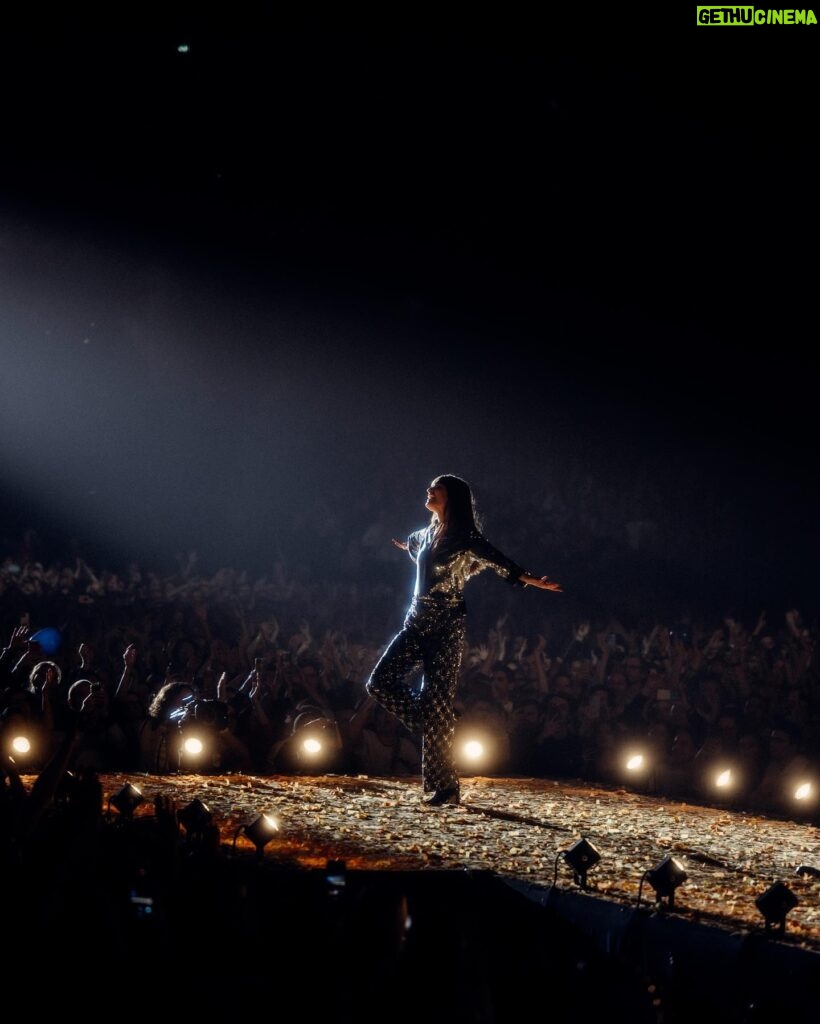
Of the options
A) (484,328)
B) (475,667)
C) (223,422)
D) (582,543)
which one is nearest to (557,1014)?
(475,667)

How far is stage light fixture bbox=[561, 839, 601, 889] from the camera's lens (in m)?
3.93

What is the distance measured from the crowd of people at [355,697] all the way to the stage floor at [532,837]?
59cm

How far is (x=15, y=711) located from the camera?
6.70 meters

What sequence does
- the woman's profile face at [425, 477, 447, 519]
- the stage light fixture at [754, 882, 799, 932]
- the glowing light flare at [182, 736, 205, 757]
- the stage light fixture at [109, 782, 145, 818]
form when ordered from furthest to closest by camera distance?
the glowing light flare at [182, 736, 205, 757], the woman's profile face at [425, 477, 447, 519], the stage light fixture at [109, 782, 145, 818], the stage light fixture at [754, 882, 799, 932]

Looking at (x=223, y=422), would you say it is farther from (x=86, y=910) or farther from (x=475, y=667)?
(x=86, y=910)

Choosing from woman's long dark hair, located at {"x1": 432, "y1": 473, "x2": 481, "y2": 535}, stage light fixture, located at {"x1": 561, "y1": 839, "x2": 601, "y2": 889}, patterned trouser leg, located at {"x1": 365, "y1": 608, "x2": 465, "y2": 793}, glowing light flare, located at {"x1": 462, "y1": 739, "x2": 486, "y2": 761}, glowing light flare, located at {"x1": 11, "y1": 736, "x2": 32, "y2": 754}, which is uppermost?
woman's long dark hair, located at {"x1": 432, "y1": 473, "x2": 481, "y2": 535}

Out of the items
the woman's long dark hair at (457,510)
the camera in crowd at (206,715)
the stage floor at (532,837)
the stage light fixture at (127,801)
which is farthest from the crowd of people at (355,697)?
the woman's long dark hair at (457,510)

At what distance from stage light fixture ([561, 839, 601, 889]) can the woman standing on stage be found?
2318 mm

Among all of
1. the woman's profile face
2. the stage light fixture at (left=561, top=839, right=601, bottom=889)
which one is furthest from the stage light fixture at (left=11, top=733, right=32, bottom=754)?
the stage light fixture at (left=561, top=839, right=601, bottom=889)

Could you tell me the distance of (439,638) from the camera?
20.9 ft

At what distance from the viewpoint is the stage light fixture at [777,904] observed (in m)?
3.43

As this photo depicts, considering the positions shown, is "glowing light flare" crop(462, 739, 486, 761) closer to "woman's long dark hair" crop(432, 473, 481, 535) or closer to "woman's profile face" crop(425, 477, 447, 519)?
"woman's long dark hair" crop(432, 473, 481, 535)

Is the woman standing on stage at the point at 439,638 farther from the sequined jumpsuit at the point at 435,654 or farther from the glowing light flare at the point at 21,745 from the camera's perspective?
the glowing light flare at the point at 21,745

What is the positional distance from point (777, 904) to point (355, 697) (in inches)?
255
